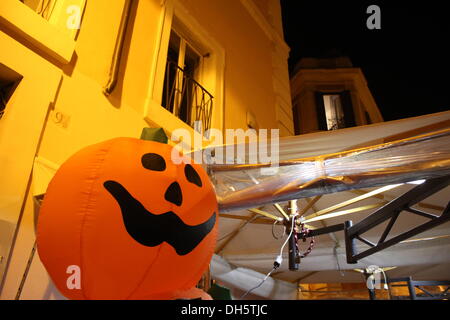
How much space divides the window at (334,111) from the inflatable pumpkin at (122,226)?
12.3 metres

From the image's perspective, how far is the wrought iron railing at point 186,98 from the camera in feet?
16.4

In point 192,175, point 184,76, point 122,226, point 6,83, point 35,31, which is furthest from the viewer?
point 184,76

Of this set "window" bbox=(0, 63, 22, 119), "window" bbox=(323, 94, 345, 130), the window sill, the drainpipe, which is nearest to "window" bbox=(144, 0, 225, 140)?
the drainpipe

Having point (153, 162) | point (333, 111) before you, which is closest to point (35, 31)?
point (153, 162)

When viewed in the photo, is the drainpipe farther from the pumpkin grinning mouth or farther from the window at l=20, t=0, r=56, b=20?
the pumpkin grinning mouth

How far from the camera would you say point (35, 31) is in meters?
3.08

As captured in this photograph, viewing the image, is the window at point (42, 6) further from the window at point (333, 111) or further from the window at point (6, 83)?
the window at point (333, 111)

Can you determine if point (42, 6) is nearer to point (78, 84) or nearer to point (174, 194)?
point (78, 84)

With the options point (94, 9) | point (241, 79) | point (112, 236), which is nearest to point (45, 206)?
point (112, 236)

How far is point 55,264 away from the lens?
1498 millimetres

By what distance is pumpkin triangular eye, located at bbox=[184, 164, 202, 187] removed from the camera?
5.91 feet

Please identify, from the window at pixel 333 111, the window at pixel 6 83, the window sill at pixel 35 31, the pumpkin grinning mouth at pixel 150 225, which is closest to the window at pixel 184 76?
the window sill at pixel 35 31

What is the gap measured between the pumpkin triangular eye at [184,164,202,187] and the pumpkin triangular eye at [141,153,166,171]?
0.49 ft

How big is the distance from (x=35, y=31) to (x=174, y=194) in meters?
2.52
